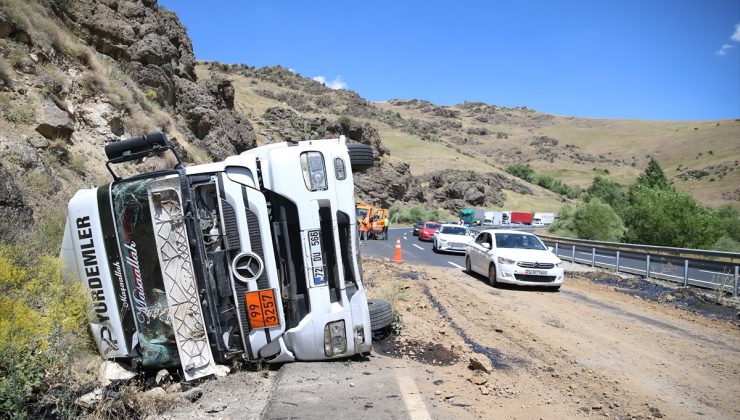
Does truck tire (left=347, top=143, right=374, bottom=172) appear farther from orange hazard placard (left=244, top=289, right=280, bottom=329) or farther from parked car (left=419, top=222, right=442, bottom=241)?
parked car (left=419, top=222, right=442, bottom=241)

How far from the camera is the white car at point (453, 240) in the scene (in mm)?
24625

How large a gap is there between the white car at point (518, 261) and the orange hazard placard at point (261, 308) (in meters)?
9.51

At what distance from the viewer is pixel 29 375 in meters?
3.70

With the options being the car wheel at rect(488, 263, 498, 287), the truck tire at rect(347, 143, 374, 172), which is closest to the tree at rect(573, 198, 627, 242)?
the car wheel at rect(488, 263, 498, 287)

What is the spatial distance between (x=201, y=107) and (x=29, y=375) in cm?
2356

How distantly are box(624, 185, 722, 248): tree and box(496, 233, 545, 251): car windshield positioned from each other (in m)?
15.4

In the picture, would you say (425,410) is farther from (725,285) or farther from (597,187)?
(597,187)

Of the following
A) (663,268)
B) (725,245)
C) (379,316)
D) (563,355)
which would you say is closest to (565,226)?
(725,245)

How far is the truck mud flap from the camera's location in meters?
4.46

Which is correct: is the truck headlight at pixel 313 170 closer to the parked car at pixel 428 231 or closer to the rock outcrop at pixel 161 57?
the rock outcrop at pixel 161 57

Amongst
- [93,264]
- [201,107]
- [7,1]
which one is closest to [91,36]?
[7,1]

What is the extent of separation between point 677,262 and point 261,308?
558 inches

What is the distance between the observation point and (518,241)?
571 inches

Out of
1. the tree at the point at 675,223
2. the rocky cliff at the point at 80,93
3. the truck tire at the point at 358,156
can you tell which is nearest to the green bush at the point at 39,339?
the rocky cliff at the point at 80,93
